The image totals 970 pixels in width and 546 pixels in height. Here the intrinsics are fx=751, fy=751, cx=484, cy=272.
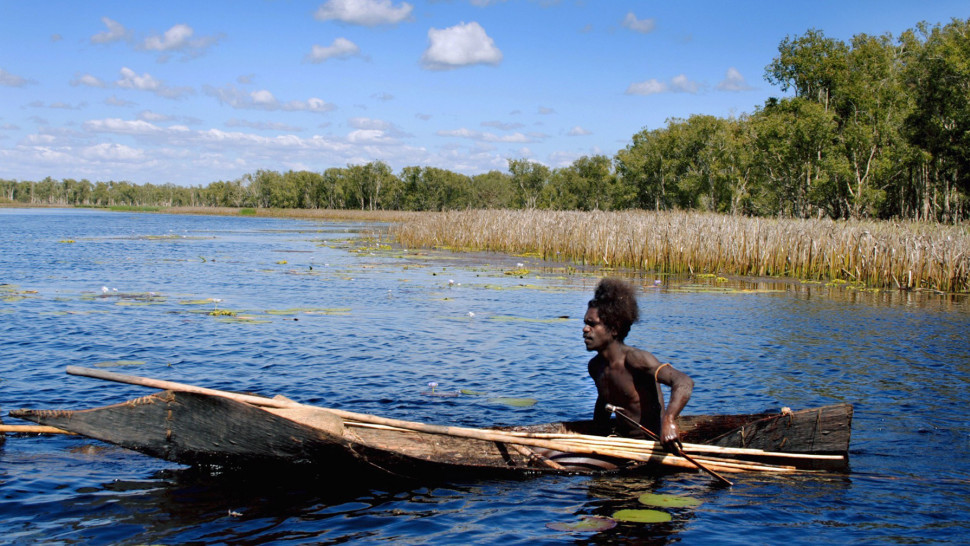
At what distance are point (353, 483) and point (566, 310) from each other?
9682mm

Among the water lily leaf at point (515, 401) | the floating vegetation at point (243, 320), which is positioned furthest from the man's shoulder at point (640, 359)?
the floating vegetation at point (243, 320)

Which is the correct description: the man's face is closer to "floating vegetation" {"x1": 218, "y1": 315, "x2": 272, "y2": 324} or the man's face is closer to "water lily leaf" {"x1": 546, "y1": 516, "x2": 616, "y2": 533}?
"water lily leaf" {"x1": 546, "y1": 516, "x2": 616, "y2": 533}

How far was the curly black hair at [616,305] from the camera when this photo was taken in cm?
574

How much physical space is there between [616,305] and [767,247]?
16.9m

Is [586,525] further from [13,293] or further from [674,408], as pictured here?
[13,293]

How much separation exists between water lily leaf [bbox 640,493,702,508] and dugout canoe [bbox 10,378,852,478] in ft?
0.79

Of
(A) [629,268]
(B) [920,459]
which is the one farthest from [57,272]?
(B) [920,459]

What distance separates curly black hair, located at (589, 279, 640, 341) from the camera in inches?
226

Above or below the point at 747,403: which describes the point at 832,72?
above

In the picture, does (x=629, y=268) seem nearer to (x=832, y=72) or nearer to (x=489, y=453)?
(x=489, y=453)

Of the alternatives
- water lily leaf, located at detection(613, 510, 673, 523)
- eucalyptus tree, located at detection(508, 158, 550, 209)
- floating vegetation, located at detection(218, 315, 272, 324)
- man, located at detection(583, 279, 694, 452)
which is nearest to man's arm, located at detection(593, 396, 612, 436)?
man, located at detection(583, 279, 694, 452)

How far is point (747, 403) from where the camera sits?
8.30 m

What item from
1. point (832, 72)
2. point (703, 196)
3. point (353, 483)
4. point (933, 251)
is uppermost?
point (832, 72)

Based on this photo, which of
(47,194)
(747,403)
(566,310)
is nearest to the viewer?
(747,403)
